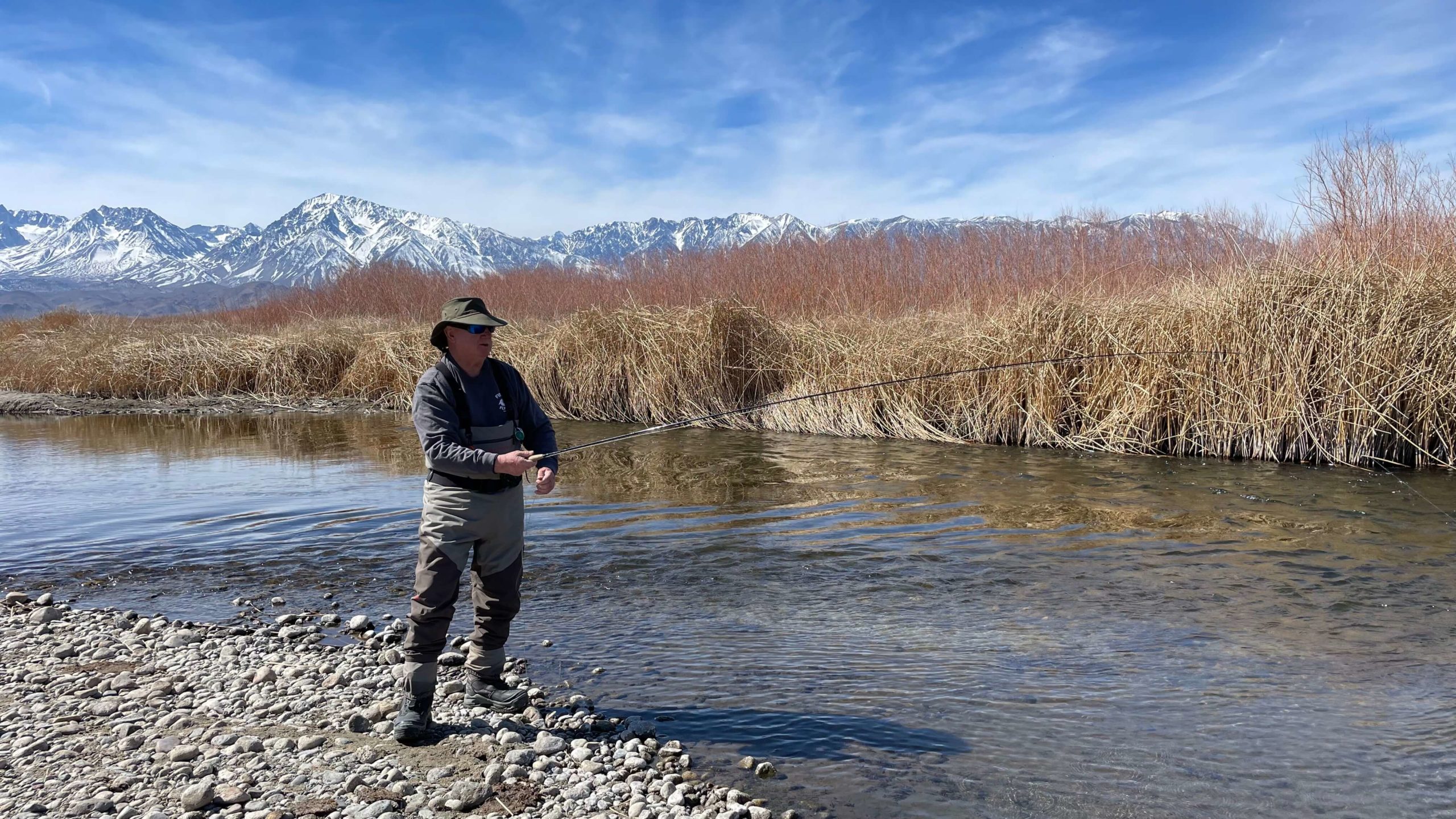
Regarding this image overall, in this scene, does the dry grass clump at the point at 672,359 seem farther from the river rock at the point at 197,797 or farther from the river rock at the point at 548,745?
the river rock at the point at 197,797

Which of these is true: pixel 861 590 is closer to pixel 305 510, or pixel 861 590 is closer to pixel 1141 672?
pixel 1141 672

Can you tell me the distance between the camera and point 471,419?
3.95m

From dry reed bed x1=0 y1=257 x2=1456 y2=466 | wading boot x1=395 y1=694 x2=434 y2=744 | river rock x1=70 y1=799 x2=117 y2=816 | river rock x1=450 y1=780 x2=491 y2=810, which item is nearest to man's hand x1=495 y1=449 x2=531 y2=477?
wading boot x1=395 y1=694 x2=434 y2=744

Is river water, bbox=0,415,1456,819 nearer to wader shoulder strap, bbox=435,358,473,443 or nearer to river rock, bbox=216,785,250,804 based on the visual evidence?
wader shoulder strap, bbox=435,358,473,443

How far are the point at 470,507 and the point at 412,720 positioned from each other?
865mm

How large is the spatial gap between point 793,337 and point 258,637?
1086cm

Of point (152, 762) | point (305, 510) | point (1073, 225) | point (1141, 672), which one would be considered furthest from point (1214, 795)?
point (1073, 225)

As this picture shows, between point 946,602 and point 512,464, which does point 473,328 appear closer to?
point 512,464

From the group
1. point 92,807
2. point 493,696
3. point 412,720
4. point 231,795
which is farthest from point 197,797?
point 493,696

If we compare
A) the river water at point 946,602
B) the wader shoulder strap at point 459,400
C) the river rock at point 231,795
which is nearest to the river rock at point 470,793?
the river rock at point 231,795

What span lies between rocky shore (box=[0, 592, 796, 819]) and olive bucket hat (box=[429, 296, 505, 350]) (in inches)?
63.0

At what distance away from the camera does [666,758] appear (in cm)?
364

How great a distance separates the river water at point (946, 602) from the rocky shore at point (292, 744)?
0.37 m

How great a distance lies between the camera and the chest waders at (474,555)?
3.80m
